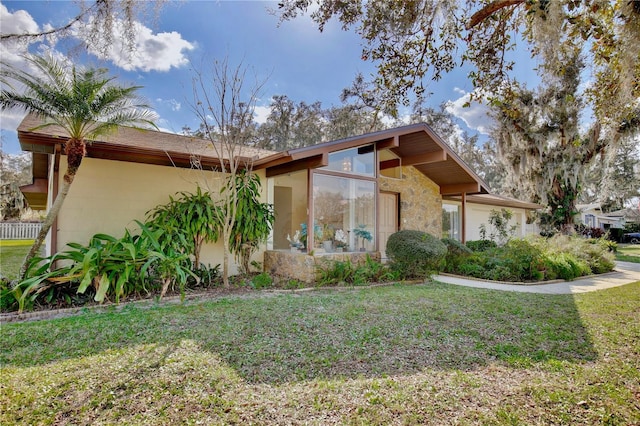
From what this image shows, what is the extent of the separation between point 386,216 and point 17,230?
21327 mm

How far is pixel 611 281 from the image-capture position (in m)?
8.67

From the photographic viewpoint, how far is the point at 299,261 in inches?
300

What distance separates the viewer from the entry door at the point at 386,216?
10328 millimetres

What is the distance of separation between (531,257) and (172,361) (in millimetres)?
9117

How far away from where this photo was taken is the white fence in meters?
18.7

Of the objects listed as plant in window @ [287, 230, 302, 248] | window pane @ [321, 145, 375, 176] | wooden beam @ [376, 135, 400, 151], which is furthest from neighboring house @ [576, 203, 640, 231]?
plant in window @ [287, 230, 302, 248]

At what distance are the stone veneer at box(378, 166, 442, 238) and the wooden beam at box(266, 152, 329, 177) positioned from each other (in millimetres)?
3294

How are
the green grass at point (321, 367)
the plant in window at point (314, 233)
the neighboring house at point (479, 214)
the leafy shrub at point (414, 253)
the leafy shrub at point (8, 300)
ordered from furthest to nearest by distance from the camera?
the neighboring house at point (479, 214), the leafy shrub at point (414, 253), the plant in window at point (314, 233), the leafy shrub at point (8, 300), the green grass at point (321, 367)

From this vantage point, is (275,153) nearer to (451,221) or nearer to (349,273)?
(349,273)

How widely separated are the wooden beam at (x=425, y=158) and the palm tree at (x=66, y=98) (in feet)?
24.8

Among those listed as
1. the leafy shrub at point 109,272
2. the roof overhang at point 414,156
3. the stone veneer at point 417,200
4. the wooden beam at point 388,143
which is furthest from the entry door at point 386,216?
the leafy shrub at point 109,272

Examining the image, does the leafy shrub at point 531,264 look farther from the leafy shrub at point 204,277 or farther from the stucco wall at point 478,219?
the leafy shrub at point 204,277

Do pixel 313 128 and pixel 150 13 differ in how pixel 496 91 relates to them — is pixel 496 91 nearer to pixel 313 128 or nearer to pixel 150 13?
pixel 150 13

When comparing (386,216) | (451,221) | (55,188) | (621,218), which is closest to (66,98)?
(55,188)
